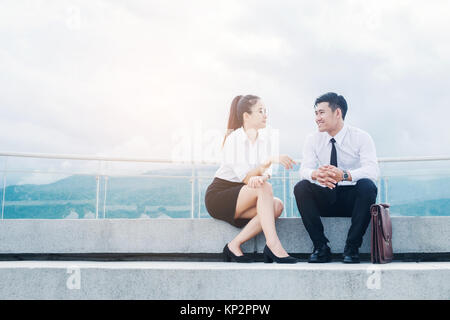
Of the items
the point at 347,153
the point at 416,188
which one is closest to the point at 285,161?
the point at 347,153

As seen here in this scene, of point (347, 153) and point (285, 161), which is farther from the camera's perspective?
point (347, 153)

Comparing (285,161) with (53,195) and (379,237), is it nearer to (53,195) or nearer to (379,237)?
(379,237)

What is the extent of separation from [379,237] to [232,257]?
0.92 m

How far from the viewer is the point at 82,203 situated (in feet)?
16.7

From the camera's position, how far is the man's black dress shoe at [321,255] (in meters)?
2.69

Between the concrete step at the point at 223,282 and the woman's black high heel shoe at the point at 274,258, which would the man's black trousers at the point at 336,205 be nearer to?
the woman's black high heel shoe at the point at 274,258

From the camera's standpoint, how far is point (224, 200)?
288 cm

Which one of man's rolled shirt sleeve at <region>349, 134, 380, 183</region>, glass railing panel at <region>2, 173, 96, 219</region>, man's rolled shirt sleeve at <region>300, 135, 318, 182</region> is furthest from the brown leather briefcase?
glass railing panel at <region>2, 173, 96, 219</region>

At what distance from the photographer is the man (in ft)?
8.83

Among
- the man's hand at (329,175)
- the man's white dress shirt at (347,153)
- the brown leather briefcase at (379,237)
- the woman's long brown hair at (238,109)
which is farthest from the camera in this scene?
the woman's long brown hair at (238,109)

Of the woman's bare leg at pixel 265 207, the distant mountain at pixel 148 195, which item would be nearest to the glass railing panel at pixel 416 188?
the distant mountain at pixel 148 195

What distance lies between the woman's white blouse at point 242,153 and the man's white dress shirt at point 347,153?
299 millimetres

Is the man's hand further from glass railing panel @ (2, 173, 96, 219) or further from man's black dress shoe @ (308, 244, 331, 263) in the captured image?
glass railing panel @ (2, 173, 96, 219)
